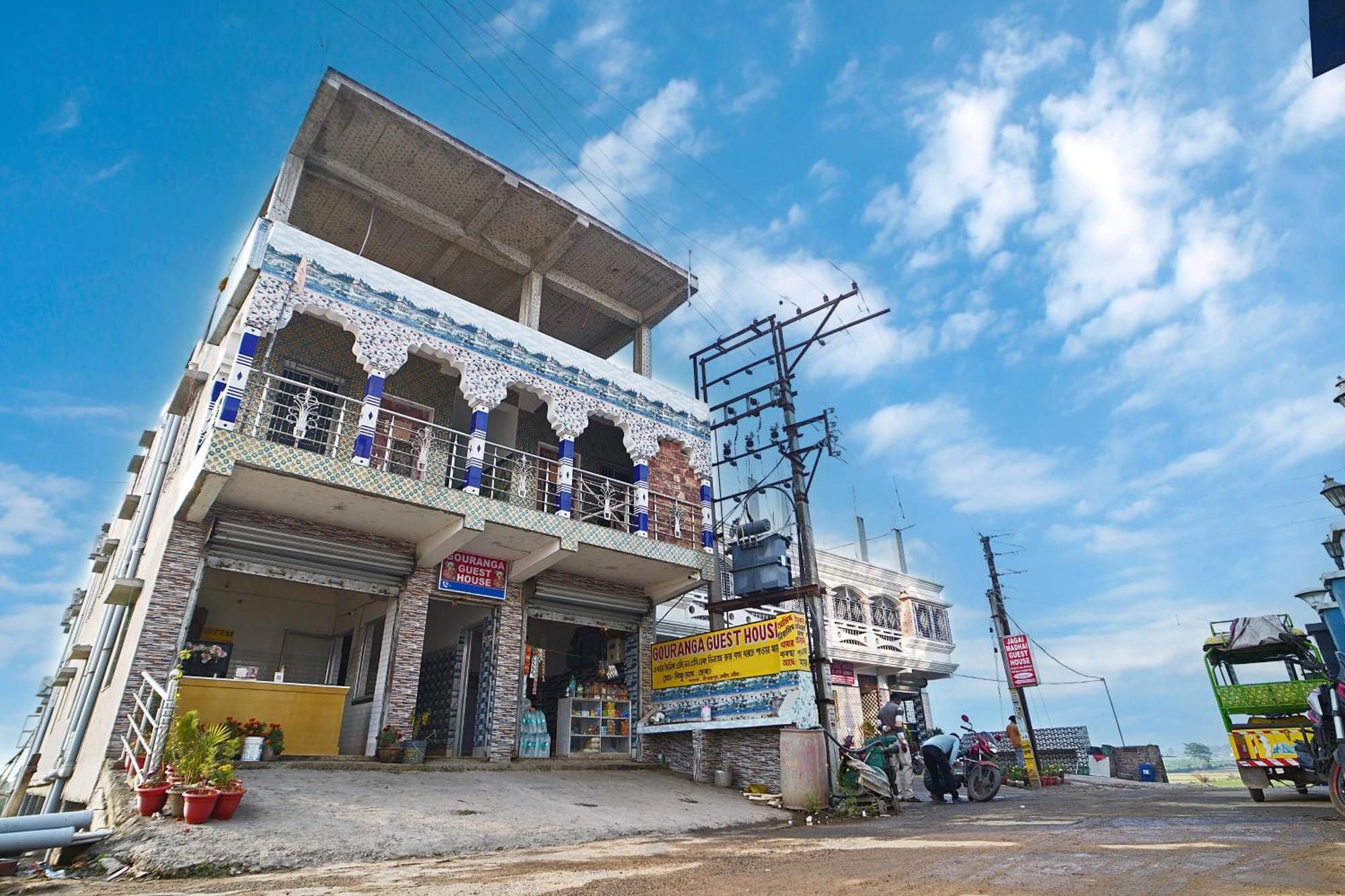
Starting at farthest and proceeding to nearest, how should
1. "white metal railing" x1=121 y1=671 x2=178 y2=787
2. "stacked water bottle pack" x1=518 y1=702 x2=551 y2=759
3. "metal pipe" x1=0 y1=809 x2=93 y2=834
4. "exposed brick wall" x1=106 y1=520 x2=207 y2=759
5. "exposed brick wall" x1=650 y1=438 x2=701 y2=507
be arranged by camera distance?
"exposed brick wall" x1=650 y1=438 x2=701 y2=507 → "stacked water bottle pack" x1=518 y1=702 x2=551 y2=759 → "exposed brick wall" x1=106 y1=520 x2=207 y2=759 → "white metal railing" x1=121 y1=671 x2=178 y2=787 → "metal pipe" x1=0 y1=809 x2=93 y2=834

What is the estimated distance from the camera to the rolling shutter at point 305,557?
424 inches

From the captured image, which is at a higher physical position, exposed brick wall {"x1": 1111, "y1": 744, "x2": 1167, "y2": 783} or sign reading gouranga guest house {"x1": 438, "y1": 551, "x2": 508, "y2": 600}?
sign reading gouranga guest house {"x1": 438, "y1": 551, "x2": 508, "y2": 600}

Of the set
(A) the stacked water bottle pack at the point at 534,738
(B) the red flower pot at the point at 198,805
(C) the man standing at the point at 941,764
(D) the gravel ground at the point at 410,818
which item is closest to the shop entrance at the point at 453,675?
(A) the stacked water bottle pack at the point at 534,738

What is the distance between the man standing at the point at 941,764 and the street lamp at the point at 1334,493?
701 centimetres

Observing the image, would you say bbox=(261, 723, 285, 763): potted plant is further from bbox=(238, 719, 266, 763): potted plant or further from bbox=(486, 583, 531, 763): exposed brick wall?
bbox=(486, 583, 531, 763): exposed brick wall

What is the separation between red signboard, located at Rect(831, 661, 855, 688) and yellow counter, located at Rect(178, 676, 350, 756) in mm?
17143

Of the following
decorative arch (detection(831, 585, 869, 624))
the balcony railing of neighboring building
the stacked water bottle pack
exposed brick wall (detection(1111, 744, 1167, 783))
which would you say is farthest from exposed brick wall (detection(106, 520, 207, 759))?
exposed brick wall (detection(1111, 744, 1167, 783))

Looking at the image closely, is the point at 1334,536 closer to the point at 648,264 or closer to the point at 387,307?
the point at 648,264

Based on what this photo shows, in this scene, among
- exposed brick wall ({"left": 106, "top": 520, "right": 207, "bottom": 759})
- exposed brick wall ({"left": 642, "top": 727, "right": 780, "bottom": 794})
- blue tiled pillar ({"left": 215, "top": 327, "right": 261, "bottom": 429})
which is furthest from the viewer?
exposed brick wall ({"left": 642, "top": 727, "right": 780, "bottom": 794})

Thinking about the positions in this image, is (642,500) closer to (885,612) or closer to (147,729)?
(147,729)

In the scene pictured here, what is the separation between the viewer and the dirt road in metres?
4.68

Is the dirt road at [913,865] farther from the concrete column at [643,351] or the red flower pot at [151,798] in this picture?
the concrete column at [643,351]

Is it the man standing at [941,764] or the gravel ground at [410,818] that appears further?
the man standing at [941,764]

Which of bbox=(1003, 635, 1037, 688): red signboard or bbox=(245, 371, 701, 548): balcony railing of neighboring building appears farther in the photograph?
bbox=(1003, 635, 1037, 688): red signboard
